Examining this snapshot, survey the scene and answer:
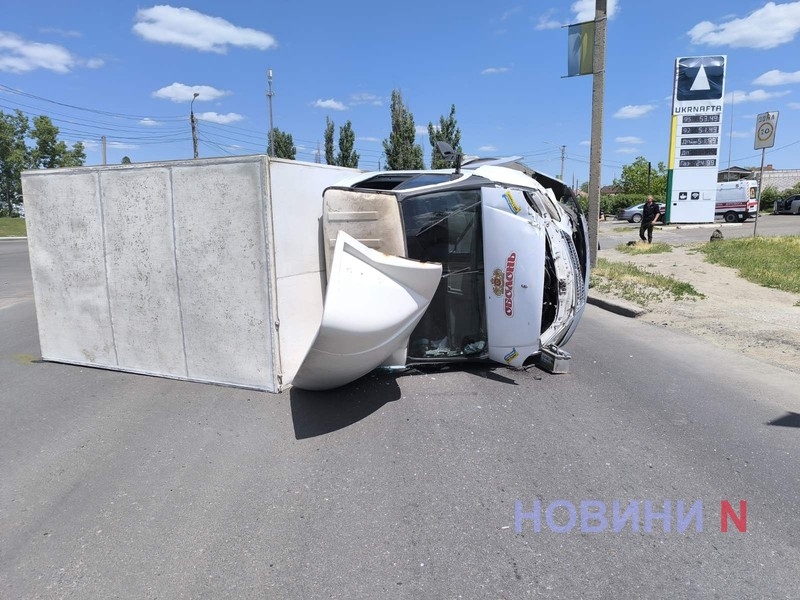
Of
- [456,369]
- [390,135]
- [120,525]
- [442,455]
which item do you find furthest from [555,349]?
[390,135]

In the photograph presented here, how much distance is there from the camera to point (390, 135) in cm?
2867

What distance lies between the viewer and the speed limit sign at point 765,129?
53.0 ft

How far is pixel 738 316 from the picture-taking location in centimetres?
852

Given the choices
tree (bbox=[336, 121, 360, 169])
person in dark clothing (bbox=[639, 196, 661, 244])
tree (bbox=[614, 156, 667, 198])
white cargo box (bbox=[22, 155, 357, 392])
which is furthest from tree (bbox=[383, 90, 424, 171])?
tree (bbox=[614, 156, 667, 198])

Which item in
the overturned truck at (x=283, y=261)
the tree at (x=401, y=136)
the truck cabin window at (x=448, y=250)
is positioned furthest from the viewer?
the tree at (x=401, y=136)

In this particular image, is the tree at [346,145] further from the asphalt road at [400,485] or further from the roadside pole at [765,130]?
the asphalt road at [400,485]

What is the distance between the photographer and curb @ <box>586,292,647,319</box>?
9062 millimetres

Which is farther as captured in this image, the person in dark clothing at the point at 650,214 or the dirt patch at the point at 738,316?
the person in dark clothing at the point at 650,214

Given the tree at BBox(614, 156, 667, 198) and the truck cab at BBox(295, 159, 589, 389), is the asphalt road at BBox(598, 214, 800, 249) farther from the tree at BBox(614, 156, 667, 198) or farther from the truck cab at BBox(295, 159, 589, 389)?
the tree at BBox(614, 156, 667, 198)

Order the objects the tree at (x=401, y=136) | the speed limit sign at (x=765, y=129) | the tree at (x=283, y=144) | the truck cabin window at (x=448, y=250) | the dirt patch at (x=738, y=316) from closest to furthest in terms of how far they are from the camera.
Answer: the truck cabin window at (x=448, y=250)
the dirt patch at (x=738, y=316)
the speed limit sign at (x=765, y=129)
the tree at (x=401, y=136)
the tree at (x=283, y=144)

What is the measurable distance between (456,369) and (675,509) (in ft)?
9.01

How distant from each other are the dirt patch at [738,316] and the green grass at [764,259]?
1.05 ft

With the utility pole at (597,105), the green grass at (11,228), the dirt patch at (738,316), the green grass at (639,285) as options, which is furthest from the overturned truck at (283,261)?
the green grass at (11,228)

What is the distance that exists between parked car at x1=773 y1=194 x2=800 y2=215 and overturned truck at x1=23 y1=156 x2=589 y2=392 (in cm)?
4625
